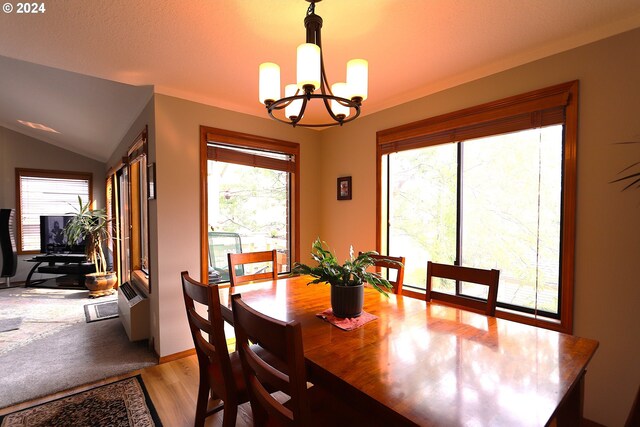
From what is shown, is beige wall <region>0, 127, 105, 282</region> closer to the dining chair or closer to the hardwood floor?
the hardwood floor

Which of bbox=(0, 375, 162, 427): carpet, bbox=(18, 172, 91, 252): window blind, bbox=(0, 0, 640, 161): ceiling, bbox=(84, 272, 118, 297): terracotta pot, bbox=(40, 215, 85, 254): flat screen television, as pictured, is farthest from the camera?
bbox=(18, 172, 91, 252): window blind

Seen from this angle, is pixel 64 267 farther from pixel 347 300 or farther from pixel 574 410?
pixel 574 410

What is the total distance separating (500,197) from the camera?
2301 millimetres

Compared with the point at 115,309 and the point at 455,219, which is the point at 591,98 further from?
the point at 115,309

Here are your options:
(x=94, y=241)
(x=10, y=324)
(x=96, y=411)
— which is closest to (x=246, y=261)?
(x=96, y=411)

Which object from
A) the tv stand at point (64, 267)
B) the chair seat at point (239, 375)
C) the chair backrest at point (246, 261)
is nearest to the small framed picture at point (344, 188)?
the chair backrest at point (246, 261)

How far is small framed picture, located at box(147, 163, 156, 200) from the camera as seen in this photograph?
8.71 ft

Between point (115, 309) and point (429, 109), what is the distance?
4660 millimetres

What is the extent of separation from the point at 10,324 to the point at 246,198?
3266mm

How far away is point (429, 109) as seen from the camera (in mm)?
2645

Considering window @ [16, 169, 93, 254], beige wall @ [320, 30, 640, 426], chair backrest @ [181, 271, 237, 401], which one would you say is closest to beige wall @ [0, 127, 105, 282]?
window @ [16, 169, 93, 254]

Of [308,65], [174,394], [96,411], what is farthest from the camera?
[174,394]

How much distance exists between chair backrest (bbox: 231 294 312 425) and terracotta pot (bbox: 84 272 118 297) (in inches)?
193

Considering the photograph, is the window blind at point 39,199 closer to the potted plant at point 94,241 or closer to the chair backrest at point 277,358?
the potted plant at point 94,241
